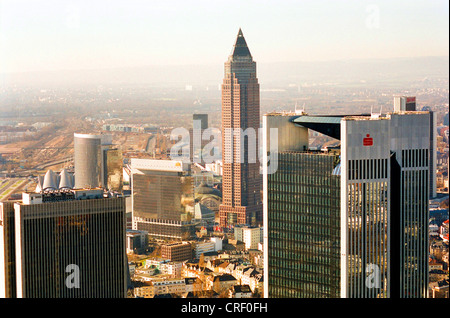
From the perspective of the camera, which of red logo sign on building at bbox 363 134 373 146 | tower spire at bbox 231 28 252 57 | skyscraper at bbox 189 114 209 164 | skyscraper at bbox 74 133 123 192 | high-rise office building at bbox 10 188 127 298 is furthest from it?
tower spire at bbox 231 28 252 57

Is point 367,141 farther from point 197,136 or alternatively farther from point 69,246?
point 197,136

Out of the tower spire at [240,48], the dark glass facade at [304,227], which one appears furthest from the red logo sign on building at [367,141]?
the tower spire at [240,48]

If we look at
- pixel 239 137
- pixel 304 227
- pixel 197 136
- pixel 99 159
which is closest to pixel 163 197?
pixel 239 137

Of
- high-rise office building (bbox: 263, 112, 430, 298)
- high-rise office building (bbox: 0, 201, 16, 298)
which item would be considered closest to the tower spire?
high-rise office building (bbox: 0, 201, 16, 298)

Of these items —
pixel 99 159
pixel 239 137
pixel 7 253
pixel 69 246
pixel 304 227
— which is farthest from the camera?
pixel 239 137

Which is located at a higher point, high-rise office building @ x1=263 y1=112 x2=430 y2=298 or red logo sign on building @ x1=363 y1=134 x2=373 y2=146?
red logo sign on building @ x1=363 y1=134 x2=373 y2=146

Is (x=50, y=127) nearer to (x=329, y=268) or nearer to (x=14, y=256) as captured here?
(x=14, y=256)

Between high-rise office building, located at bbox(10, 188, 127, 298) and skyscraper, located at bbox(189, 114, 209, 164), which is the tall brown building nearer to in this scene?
skyscraper, located at bbox(189, 114, 209, 164)

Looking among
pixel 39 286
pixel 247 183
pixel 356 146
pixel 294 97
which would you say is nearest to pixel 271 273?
pixel 356 146
